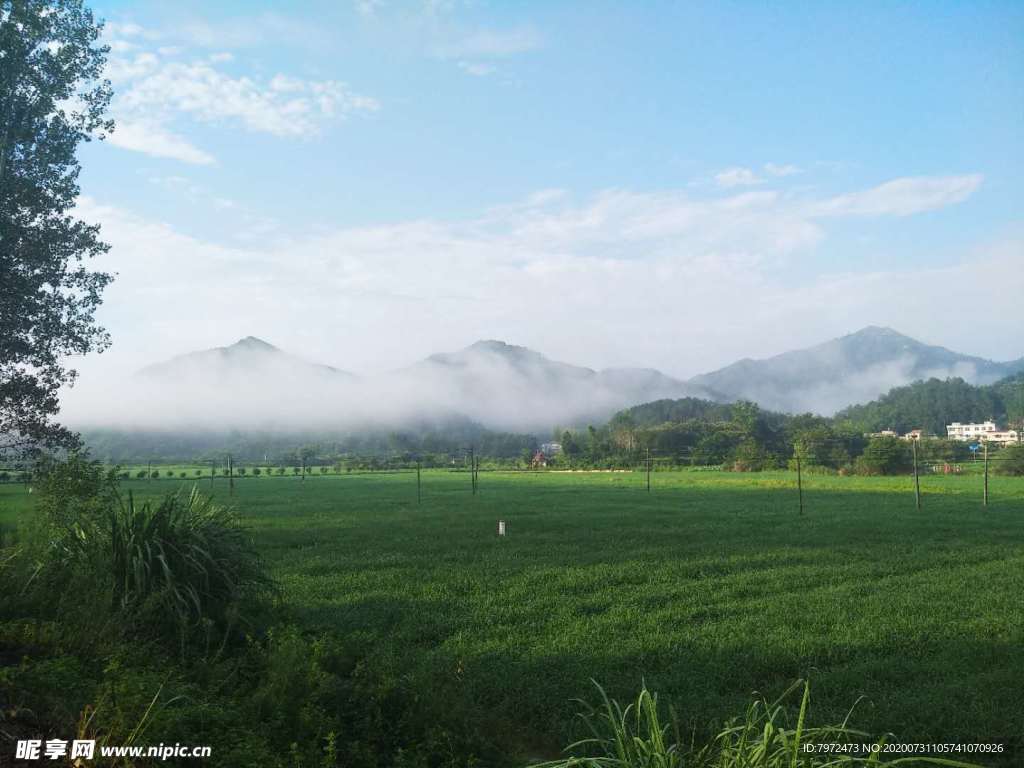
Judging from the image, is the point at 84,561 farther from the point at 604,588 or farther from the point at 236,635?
the point at 604,588

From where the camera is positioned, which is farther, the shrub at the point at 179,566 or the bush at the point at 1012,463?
the bush at the point at 1012,463

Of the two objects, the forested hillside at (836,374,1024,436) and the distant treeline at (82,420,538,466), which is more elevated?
the forested hillside at (836,374,1024,436)

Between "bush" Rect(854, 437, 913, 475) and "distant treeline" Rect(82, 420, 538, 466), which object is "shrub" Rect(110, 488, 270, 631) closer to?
"bush" Rect(854, 437, 913, 475)

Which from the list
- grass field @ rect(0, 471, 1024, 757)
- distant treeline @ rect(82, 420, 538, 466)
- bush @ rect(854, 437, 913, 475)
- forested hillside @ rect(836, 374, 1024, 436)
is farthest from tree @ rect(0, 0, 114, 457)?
forested hillside @ rect(836, 374, 1024, 436)

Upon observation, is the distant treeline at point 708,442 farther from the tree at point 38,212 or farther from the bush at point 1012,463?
the tree at point 38,212

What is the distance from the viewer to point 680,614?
8312 mm

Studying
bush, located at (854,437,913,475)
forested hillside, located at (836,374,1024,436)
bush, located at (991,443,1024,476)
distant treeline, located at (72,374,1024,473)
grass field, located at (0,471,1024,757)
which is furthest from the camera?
forested hillside, located at (836,374,1024,436)

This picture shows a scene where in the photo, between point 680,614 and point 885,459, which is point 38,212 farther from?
point 885,459

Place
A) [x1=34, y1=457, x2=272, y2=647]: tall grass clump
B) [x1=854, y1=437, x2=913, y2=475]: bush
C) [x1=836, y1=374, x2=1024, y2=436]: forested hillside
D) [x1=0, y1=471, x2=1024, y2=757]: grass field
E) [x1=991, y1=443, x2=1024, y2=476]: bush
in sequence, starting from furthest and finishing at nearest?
[x1=836, y1=374, x2=1024, y2=436]: forested hillside < [x1=854, y1=437, x2=913, y2=475]: bush < [x1=991, y1=443, x2=1024, y2=476]: bush < [x1=34, y1=457, x2=272, y2=647]: tall grass clump < [x1=0, y1=471, x2=1024, y2=757]: grass field

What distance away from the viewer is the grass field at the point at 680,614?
5.39 m

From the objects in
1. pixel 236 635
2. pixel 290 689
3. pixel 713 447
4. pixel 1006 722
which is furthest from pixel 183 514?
pixel 713 447

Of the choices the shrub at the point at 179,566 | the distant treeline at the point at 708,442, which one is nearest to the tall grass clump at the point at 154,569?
the shrub at the point at 179,566

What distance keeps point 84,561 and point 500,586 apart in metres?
5.46

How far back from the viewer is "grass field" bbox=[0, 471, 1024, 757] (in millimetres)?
5395
